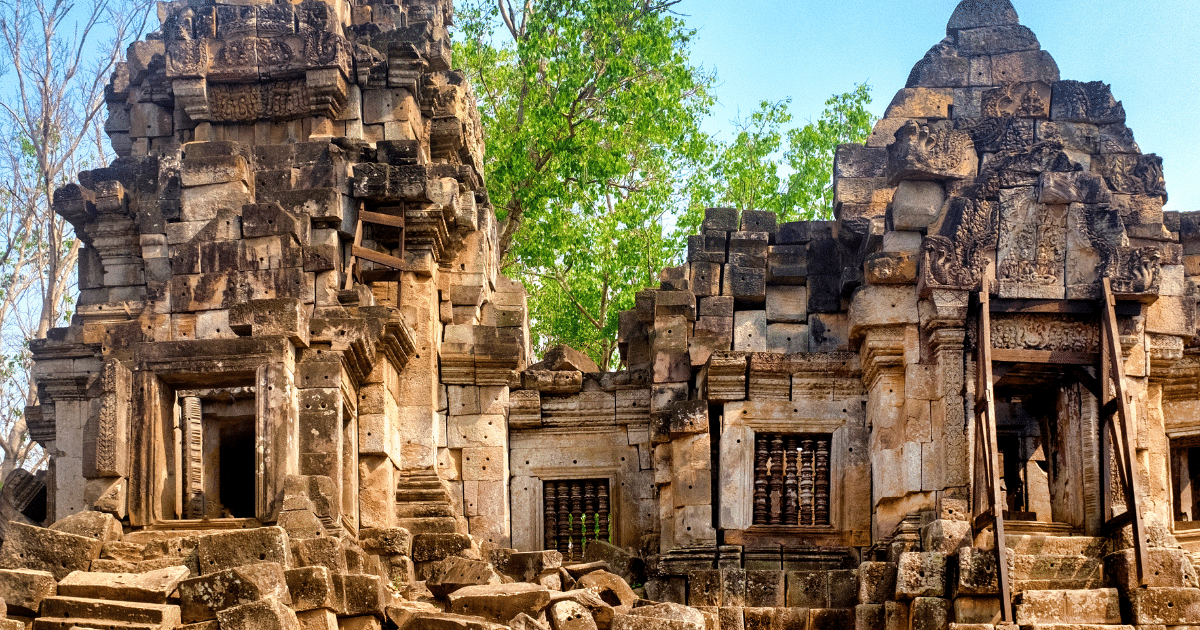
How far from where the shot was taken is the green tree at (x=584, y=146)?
76.8ft

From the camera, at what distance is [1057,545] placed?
13609mm

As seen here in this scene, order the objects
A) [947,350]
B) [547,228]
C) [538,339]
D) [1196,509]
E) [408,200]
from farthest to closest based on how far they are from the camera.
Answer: [538,339], [547,228], [1196,509], [408,200], [947,350]

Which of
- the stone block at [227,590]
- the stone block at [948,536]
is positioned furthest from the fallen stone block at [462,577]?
the stone block at [948,536]

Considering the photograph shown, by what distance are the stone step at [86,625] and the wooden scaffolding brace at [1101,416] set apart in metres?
6.40

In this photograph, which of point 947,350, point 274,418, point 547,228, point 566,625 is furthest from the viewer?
point 547,228

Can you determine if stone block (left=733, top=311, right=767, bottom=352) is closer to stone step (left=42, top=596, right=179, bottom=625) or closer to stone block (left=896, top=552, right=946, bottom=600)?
stone block (left=896, top=552, right=946, bottom=600)

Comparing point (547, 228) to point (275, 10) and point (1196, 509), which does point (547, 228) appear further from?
point (1196, 509)

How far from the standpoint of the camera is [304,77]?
1655 centimetres

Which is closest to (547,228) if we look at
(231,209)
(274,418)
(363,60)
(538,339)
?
(538,339)

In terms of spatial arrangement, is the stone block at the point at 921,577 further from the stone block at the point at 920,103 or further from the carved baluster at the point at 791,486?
the stone block at the point at 920,103

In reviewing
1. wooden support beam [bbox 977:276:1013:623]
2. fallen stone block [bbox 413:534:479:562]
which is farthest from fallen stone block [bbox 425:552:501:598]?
wooden support beam [bbox 977:276:1013:623]

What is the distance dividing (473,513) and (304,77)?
15.7 feet

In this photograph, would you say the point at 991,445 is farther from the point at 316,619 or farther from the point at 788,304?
the point at 316,619

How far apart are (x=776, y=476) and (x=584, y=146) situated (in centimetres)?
905
